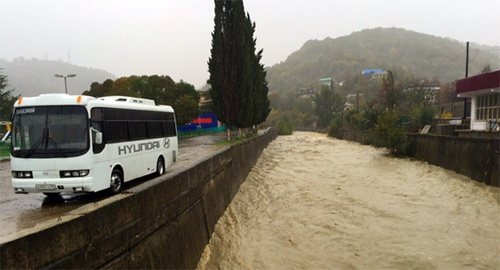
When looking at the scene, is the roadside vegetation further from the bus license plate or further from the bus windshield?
the bus license plate

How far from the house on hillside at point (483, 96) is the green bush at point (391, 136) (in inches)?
215

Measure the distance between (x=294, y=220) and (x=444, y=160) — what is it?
1282cm

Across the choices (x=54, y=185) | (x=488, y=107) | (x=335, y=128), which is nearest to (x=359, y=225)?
(x=54, y=185)

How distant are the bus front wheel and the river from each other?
304cm

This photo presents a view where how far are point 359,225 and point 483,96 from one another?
855 inches

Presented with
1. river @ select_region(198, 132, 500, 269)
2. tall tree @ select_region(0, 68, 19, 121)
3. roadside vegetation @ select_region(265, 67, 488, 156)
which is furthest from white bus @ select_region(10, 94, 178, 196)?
tall tree @ select_region(0, 68, 19, 121)

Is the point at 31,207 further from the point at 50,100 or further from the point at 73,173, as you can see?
the point at 50,100

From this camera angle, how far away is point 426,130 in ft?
96.3

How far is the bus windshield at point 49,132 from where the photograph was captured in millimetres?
7551

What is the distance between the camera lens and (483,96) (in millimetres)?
24422

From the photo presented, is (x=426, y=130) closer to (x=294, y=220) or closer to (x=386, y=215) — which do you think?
(x=386, y=215)

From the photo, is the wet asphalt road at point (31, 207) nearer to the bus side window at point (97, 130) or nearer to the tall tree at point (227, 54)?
the bus side window at point (97, 130)

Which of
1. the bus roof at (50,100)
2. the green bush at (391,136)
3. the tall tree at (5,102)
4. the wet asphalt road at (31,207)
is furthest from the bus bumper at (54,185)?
the tall tree at (5,102)

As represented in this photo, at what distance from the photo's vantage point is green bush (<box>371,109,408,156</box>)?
80.2 ft
